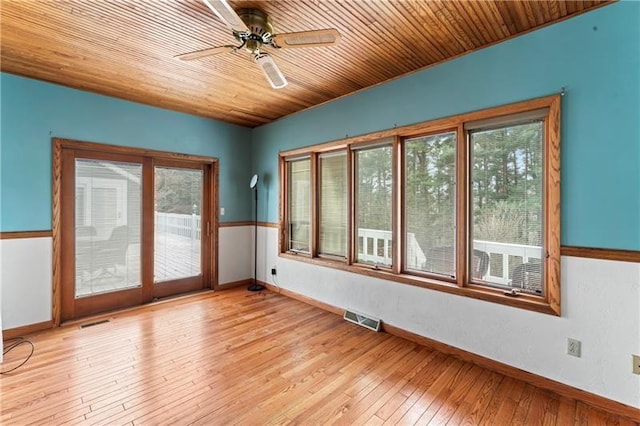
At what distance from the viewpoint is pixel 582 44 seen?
2.12 m

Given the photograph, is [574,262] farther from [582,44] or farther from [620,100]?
[582,44]

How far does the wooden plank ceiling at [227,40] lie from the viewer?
2055 mm

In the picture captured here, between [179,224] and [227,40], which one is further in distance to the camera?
[179,224]

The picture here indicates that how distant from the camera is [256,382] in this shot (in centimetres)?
230

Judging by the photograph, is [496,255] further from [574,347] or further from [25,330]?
[25,330]

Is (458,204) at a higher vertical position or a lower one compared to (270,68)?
lower

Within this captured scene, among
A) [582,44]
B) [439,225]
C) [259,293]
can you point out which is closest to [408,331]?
[439,225]

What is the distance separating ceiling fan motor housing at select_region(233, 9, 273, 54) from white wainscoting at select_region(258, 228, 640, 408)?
102 inches

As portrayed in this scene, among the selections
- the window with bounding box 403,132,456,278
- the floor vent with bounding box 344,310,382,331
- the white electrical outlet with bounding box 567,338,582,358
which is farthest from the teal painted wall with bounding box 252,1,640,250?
the floor vent with bounding box 344,310,382,331

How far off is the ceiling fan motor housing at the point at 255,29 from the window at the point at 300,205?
2.23 meters

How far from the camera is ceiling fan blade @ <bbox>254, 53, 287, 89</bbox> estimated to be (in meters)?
2.26

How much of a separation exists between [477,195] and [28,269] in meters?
4.69

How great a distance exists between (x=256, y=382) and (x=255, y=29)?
263 cm

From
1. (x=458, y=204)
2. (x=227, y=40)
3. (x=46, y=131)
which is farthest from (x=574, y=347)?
(x=46, y=131)
